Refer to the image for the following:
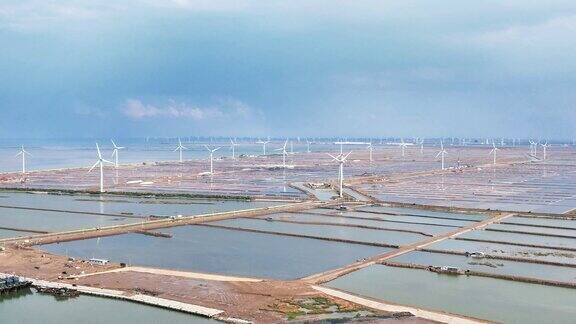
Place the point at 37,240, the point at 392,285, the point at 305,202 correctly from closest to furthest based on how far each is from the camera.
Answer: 1. the point at 392,285
2. the point at 37,240
3. the point at 305,202

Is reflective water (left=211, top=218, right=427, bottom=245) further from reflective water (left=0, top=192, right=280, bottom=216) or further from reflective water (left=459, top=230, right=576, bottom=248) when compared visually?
reflective water (left=0, top=192, right=280, bottom=216)

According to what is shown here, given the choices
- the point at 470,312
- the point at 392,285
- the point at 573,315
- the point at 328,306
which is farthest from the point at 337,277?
the point at 573,315

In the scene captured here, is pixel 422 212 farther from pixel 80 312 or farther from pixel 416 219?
pixel 80 312

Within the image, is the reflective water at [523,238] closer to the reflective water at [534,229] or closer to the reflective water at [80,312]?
the reflective water at [534,229]

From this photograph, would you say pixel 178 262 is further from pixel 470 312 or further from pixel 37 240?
pixel 470 312

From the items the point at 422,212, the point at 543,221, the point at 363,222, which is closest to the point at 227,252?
the point at 363,222
